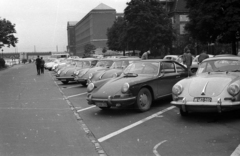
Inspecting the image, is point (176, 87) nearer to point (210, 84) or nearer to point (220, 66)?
point (210, 84)

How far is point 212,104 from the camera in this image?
7406 millimetres

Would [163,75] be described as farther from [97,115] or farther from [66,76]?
[66,76]

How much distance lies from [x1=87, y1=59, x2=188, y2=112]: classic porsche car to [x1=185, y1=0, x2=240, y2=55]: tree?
19375 mm

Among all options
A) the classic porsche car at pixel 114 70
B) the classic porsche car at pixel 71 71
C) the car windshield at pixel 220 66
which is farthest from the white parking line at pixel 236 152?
the classic porsche car at pixel 71 71

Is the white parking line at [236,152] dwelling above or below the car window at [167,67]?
below

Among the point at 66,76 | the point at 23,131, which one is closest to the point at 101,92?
the point at 23,131

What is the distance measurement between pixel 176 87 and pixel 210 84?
822 mm

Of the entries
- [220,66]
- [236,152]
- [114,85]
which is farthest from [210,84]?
[114,85]

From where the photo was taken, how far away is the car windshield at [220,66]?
8812 mm

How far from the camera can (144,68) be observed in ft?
34.0

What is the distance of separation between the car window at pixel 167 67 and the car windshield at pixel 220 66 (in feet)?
4.82

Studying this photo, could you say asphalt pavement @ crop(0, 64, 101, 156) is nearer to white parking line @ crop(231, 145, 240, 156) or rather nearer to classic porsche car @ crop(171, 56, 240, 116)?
white parking line @ crop(231, 145, 240, 156)

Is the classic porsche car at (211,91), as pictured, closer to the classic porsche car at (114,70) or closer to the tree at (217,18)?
the classic porsche car at (114,70)

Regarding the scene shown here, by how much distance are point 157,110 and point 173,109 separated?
18.1 inches
